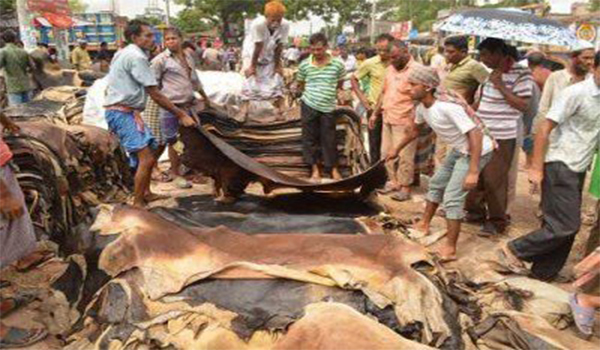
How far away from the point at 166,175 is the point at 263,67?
1.92 metres

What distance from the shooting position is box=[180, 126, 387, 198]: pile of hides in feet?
16.1

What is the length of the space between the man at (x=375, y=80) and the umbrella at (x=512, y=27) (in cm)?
179

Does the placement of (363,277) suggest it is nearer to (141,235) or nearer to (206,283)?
(206,283)

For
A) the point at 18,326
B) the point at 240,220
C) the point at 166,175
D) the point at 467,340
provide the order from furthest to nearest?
the point at 166,175 → the point at 240,220 → the point at 18,326 → the point at 467,340

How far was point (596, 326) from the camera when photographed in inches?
133

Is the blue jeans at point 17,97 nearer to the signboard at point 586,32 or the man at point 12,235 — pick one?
the man at point 12,235

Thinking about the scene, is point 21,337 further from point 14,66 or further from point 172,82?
point 14,66

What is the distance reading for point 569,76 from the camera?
Result: 225 inches

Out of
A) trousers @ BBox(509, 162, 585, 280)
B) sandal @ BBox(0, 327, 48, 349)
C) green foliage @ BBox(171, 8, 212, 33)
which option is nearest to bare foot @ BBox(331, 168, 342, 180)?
trousers @ BBox(509, 162, 585, 280)

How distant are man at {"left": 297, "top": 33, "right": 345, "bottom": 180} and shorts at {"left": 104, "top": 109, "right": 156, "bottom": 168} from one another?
179cm

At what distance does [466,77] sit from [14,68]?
773cm

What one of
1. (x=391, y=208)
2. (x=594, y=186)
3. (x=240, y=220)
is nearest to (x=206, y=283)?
(x=240, y=220)

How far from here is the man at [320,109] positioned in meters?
5.95


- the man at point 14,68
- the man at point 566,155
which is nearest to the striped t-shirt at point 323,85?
the man at point 566,155
